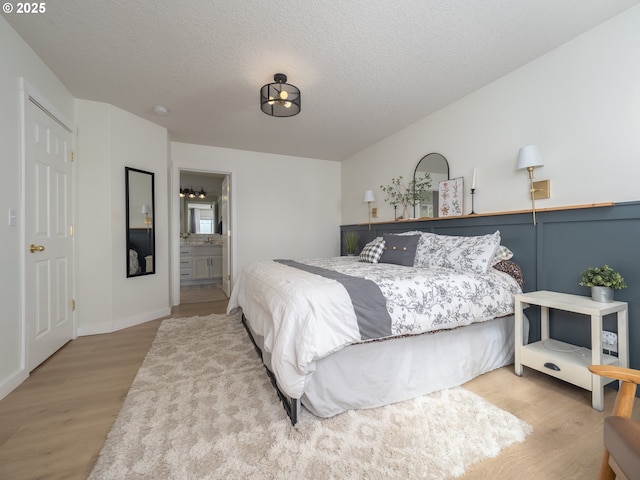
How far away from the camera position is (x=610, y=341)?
6.07 feet

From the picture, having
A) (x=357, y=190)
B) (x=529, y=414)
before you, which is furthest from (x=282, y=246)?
(x=529, y=414)

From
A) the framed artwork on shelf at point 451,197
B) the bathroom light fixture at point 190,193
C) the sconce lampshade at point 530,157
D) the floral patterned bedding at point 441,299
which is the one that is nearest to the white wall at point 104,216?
the floral patterned bedding at point 441,299

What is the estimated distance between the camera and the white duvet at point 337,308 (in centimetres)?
143

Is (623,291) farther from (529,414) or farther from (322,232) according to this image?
(322,232)

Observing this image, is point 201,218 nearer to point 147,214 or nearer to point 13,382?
point 147,214

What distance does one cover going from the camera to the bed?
A: 4.83 feet

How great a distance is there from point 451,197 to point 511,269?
1.00 meters

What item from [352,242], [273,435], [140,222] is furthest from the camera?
[352,242]

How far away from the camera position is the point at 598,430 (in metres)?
1.45

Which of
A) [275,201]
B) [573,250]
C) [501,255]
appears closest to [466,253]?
[501,255]

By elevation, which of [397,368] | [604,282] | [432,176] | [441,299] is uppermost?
[432,176]

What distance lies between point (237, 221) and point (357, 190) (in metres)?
2.06

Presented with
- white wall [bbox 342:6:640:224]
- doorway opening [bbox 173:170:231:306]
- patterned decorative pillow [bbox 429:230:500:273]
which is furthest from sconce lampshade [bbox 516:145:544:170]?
doorway opening [bbox 173:170:231:306]

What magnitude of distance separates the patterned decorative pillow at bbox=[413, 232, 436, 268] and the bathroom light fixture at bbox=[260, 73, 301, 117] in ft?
5.66
